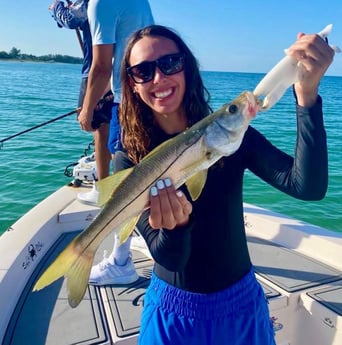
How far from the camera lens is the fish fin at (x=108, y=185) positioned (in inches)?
68.8

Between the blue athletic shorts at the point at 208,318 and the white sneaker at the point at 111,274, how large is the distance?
1.41 meters

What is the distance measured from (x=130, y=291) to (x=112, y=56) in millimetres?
1950

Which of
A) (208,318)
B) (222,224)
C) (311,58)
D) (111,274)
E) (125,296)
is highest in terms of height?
(311,58)

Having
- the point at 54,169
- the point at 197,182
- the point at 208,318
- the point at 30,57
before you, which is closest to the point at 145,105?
the point at 197,182

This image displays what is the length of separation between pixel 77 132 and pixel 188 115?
15088 mm

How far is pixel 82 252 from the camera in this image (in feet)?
5.73

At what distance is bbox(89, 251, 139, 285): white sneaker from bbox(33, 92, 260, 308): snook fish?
5.38 ft

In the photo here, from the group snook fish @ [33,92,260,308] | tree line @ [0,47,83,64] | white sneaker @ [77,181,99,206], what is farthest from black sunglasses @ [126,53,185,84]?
tree line @ [0,47,83,64]

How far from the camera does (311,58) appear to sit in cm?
156

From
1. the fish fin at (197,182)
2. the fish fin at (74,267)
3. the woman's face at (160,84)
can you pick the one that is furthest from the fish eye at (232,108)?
the fish fin at (74,267)

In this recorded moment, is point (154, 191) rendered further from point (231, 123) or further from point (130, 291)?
point (130, 291)

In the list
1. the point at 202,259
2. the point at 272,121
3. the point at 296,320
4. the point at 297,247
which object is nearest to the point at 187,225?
the point at 202,259

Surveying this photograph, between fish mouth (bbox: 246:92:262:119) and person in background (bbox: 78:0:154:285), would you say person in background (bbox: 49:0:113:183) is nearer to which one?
person in background (bbox: 78:0:154:285)

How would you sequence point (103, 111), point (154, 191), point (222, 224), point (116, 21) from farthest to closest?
point (103, 111)
point (116, 21)
point (222, 224)
point (154, 191)
